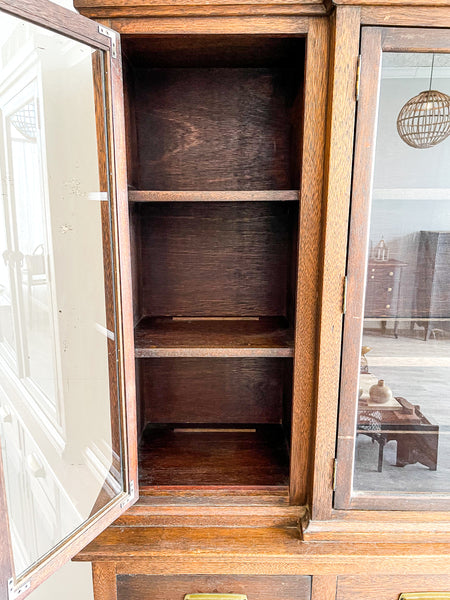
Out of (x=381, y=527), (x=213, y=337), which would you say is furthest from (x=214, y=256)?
(x=381, y=527)

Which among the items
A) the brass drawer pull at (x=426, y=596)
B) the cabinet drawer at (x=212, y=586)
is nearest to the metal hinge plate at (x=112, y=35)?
the cabinet drawer at (x=212, y=586)

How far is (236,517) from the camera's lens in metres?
0.92

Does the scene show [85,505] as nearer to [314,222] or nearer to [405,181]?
[314,222]

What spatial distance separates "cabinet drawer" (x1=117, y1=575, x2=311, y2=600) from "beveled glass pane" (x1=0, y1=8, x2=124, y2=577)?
0.61ft

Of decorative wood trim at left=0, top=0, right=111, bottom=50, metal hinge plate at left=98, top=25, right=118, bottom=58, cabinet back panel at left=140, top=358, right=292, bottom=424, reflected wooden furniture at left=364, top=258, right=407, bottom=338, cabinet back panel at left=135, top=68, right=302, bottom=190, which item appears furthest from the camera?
cabinet back panel at left=140, top=358, right=292, bottom=424

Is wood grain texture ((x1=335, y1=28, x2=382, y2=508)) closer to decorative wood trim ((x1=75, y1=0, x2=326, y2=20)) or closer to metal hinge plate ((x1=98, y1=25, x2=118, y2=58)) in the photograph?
decorative wood trim ((x1=75, y1=0, x2=326, y2=20))

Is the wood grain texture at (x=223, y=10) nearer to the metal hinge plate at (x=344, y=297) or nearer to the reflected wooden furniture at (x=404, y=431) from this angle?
the metal hinge plate at (x=344, y=297)

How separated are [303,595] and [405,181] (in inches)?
31.3

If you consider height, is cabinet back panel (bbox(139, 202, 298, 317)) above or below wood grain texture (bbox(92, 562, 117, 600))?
above

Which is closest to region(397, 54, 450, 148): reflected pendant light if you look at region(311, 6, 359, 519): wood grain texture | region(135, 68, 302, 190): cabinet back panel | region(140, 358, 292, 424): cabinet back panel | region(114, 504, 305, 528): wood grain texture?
region(311, 6, 359, 519): wood grain texture

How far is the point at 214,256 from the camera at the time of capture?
116 centimetres

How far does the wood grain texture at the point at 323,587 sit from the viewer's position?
871mm

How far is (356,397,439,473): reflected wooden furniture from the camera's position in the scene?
2.88 feet

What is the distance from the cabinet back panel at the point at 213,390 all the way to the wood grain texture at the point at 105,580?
396mm
